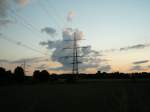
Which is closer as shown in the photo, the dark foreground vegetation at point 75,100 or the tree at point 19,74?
the dark foreground vegetation at point 75,100

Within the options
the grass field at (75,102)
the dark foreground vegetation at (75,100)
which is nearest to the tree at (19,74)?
the dark foreground vegetation at (75,100)

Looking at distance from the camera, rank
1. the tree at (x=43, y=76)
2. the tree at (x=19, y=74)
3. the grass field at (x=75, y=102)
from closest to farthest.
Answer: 1. the grass field at (x=75, y=102)
2. the tree at (x=19, y=74)
3. the tree at (x=43, y=76)

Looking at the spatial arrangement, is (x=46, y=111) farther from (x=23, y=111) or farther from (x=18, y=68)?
(x=18, y=68)

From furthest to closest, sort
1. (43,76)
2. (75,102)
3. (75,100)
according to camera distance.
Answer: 1. (43,76)
2. (75,100)
3. (75,102)

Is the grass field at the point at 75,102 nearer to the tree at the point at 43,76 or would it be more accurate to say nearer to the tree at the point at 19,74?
the tree at the point at 19,74

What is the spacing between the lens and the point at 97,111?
13.0 m

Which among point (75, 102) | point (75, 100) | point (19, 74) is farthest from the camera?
point (19, 74)

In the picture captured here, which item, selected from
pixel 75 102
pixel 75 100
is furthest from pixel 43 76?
pixel 75 102

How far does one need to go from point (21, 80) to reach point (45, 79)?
753 inches

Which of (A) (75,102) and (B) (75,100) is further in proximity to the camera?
(B) (75,100)

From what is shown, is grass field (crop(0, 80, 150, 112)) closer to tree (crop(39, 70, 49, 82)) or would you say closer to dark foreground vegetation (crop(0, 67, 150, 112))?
dark foreground vegetation (crop(0, 67, 150, 112))

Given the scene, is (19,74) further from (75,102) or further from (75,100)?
(75,102)

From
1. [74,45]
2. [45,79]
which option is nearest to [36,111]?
[74,45]

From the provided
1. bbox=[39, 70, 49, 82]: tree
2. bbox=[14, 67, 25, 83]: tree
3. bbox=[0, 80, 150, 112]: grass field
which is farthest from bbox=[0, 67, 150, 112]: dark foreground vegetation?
bbox=[39, 70, 49, 82]: tree
